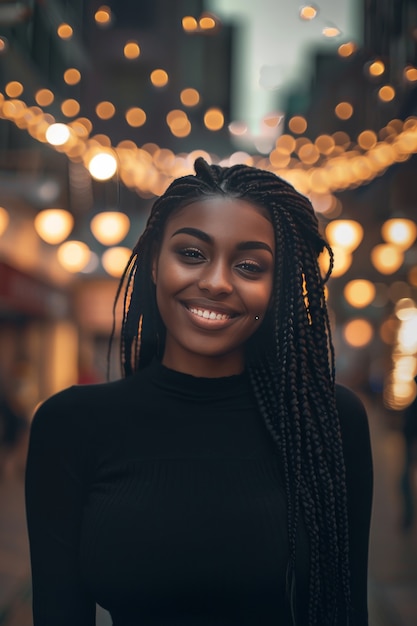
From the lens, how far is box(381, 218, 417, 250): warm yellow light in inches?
277

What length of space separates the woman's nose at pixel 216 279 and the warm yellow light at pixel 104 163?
173 inches

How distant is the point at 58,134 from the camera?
17.5 feet

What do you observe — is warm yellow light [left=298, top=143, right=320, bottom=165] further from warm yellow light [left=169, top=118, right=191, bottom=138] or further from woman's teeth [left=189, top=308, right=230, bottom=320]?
woman's teeth [left=189, top=308, right=230, bottom=320]

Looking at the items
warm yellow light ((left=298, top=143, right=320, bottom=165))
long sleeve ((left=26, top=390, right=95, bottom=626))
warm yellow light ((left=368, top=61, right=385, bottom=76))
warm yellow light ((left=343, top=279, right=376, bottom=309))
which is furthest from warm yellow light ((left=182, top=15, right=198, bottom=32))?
warm yellow light ((left=343, top=279, right=376, bottom=309))

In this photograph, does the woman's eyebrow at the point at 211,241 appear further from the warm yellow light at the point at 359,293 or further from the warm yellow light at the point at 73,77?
the warm yellow light at the point at 359,293

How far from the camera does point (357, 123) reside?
1294 centimetres

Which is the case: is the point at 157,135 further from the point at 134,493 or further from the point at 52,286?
the point at 134,493

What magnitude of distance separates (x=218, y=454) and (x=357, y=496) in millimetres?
412

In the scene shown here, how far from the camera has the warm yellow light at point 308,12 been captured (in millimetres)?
3537

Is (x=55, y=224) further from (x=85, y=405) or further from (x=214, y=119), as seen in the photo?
(x=85, y=405)

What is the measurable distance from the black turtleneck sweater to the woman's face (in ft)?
0.46

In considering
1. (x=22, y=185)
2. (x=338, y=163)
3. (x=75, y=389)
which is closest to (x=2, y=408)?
(x=22, y=185)

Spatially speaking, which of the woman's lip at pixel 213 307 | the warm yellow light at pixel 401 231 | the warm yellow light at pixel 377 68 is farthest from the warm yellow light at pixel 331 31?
the warm yellow light at pixel 401 231

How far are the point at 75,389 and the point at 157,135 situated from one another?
76.9 ft
